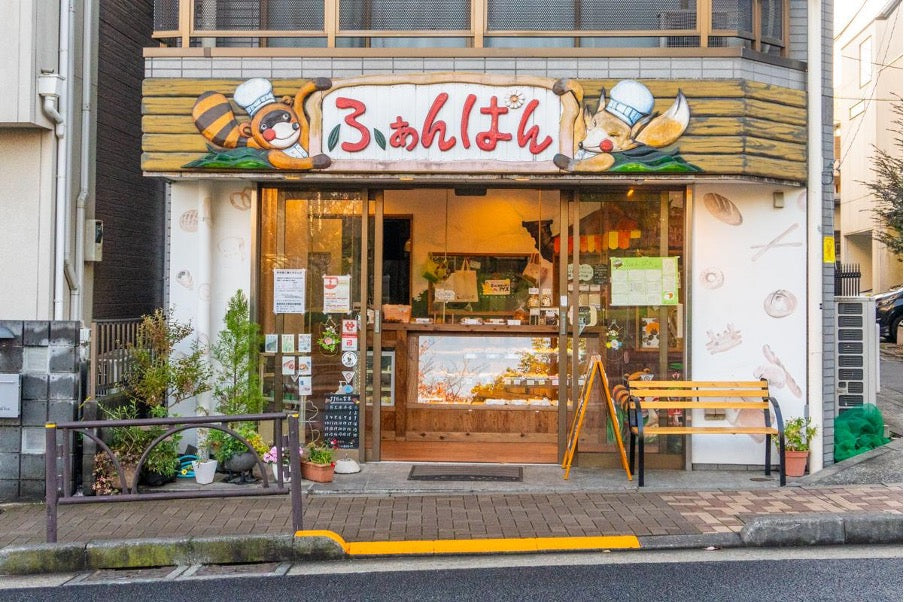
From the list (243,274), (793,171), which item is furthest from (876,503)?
(243,274)

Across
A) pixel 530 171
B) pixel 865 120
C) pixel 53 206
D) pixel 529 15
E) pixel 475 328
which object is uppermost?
pixel 865 120

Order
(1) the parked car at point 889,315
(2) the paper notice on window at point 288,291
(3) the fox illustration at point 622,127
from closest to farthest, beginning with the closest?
(3) the fox illustration at point 622,127
(2) the paper notice on window at point 288,291
(1) the parked car at point 889,315

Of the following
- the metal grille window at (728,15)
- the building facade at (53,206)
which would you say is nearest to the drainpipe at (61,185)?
the building facade at (53,206)

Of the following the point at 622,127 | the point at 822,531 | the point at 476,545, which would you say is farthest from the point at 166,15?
the point at 822,531

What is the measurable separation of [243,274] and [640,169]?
4.48 meters

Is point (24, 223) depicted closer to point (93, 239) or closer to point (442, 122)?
point (93, 239)

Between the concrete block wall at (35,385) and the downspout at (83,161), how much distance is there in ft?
2.60

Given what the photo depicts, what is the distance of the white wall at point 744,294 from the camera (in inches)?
326

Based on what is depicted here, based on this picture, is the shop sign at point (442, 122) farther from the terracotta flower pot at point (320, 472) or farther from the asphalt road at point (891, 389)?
the asphalt road at point (891, 389)

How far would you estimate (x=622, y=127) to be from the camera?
7.70 metres

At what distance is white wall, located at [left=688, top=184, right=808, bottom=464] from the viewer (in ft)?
27.2

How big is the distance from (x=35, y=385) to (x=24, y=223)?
174 cm

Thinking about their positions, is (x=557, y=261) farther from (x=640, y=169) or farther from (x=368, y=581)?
(x=368, y=581)

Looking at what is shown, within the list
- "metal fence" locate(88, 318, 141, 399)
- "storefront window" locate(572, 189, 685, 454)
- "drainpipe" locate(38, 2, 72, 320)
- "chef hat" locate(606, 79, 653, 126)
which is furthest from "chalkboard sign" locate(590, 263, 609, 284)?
"drainpipe" locate(38, 2, 72, 320)
